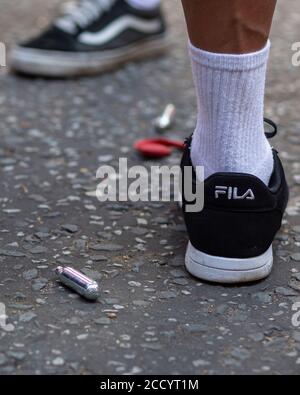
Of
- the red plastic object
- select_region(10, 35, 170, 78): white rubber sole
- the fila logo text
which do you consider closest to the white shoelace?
select_region(10, 35, 170, 78): white rubber sole

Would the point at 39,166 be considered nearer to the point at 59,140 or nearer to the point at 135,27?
the point at 59,140

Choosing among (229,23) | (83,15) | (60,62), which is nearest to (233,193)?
(229,23)

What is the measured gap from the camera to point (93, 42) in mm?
2469

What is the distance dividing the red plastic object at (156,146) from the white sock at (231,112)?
538mm

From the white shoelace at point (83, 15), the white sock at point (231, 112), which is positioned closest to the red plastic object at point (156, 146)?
the white sock at point (231, 112)

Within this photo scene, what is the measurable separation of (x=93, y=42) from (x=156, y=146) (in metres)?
0.67

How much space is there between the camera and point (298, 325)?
126 centimetres

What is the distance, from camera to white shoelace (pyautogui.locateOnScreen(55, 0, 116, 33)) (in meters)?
2.47

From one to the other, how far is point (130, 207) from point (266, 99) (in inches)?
31.1

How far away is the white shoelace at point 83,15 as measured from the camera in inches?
97.4

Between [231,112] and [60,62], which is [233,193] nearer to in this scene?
[231,112]

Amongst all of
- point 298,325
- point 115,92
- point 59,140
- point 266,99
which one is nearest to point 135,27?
point 115,92

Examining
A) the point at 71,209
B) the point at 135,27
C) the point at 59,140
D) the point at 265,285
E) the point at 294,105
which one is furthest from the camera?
the point at 135,27

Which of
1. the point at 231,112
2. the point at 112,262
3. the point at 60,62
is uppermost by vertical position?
the point at 231,112
